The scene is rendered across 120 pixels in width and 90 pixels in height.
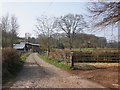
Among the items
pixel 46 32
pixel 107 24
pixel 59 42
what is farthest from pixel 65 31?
pixel 107 24

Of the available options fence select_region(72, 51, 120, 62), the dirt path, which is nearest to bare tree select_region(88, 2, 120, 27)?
the dirt path

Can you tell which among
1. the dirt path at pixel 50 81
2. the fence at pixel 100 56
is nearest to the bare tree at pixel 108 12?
the dirt path at pixel 50 81

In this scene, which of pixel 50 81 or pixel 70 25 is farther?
pixel 70 25

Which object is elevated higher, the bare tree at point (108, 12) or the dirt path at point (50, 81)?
the bare tree at point (108, 12)

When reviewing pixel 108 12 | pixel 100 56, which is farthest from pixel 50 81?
pixel 100 56

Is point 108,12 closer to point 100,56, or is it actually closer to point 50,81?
point 50,81

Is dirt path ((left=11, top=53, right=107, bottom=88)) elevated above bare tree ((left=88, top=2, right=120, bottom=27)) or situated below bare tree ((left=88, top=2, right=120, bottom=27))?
below

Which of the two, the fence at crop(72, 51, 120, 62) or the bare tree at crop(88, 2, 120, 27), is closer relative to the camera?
the bare tree at crop(88, 2, 120, 27)

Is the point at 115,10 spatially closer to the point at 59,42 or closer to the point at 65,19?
the point at 65,19

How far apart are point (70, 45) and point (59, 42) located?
9089 millimetres

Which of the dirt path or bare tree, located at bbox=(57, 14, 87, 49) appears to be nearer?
the dirt path

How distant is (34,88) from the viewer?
22.3ft

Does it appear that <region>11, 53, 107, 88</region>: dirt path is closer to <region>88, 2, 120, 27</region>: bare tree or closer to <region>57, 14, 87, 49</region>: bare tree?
<region>88, 2, 120, 27</region>: bare tree

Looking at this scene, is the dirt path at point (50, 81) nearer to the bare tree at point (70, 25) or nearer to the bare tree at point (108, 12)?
the bare tree at point (108, 12)
